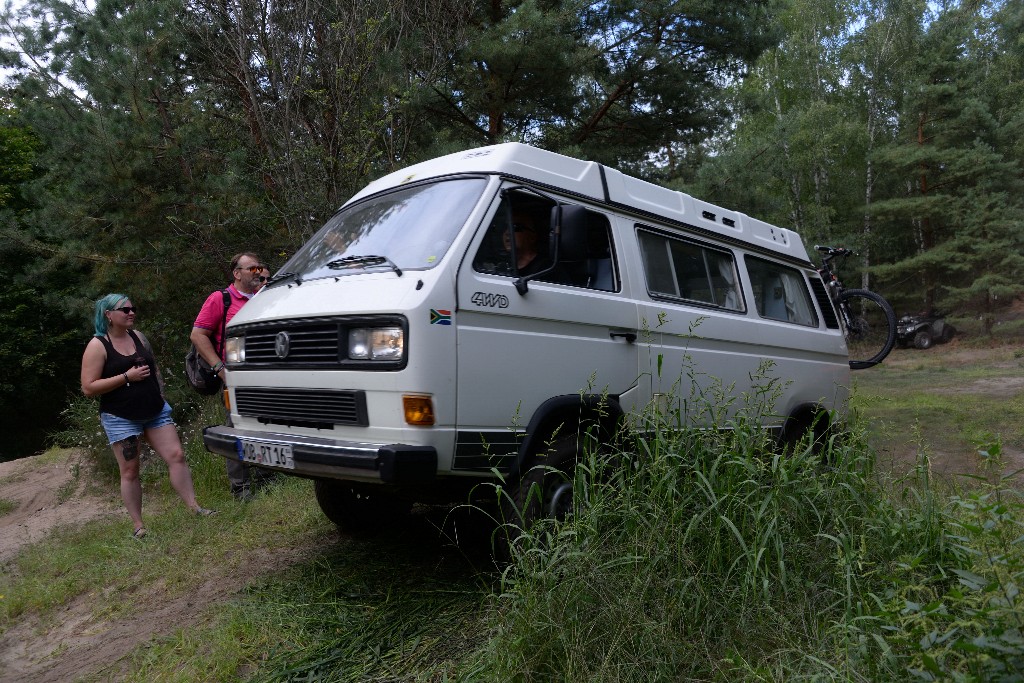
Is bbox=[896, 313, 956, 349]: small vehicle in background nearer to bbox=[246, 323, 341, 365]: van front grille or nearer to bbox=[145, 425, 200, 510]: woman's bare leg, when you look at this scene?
bbox=[145, 425, 200, 510]: woman's bare leg

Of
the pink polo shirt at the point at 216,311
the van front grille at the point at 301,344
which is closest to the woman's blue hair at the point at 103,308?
the pink polo shirt at the point at 216,311

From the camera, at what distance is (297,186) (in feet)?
26.5

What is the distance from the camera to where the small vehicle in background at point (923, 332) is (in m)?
28.3

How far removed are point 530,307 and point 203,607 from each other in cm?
238

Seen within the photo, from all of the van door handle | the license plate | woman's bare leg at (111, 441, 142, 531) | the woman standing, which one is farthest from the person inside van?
woman's bare leg at (111, 441, 142, 531)

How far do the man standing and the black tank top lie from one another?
1.39 ft

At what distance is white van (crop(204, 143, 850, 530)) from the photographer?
11.9 feet

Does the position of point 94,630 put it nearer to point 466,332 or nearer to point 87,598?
point 87,598

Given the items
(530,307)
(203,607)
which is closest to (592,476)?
(530,307)

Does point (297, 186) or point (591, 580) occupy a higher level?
point (297, 186)

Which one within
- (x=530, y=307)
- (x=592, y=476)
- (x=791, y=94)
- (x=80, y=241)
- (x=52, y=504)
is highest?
(x=791, y=94)

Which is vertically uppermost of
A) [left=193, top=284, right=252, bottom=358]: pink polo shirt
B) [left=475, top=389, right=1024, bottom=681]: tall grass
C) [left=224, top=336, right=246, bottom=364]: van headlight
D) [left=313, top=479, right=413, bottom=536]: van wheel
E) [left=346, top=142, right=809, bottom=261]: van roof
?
[left=346, top=142, right=809, bottom=261]: van roof

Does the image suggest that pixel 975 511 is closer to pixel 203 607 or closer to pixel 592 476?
pixel 592 476

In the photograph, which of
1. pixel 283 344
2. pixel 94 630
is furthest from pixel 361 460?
pixel 94 630
